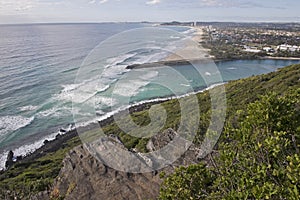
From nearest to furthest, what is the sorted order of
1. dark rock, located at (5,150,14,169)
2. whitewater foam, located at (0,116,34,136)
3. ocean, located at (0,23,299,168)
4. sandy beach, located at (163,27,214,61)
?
1. dark rock, located at (5,150,14,169)
2. whitewater foam, located at (0,116,34,136)
3. ocean, located at (0,23,299,168)
4. sandy beach, located at (163,27,214,61)

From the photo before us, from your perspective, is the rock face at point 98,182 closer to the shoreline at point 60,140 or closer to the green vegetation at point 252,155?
the green vegetation at point 252,155

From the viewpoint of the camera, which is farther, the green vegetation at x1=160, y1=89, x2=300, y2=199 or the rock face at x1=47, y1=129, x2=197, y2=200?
the rock face at x1=47, y1=129, x2=197, y2=200

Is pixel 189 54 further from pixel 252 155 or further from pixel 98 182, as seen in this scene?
pixel 252 155

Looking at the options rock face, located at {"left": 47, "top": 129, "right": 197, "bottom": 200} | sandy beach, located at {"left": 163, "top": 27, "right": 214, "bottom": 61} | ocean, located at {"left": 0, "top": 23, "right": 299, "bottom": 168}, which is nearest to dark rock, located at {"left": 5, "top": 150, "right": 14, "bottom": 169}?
ocean, located at {"left": 0, "top": 23, "right": 299, "bottom": 168}

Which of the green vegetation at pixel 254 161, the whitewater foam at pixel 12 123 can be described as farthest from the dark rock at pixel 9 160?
the green vegetation at pixel 254 161

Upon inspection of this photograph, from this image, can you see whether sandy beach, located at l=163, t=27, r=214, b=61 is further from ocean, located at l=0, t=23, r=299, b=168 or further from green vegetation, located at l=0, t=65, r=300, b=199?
green vegetation, located at l=0, t=65, r=300, b=199

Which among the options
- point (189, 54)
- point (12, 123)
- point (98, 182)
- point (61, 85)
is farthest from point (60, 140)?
point (189, 54)

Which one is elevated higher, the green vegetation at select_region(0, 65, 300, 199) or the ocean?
the green vegetation at select_region(0, 65, 300, 199)

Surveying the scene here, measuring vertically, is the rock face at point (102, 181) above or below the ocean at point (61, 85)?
above

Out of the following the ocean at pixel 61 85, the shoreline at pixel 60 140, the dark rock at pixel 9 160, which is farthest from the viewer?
the ocean at pixel 61 85
